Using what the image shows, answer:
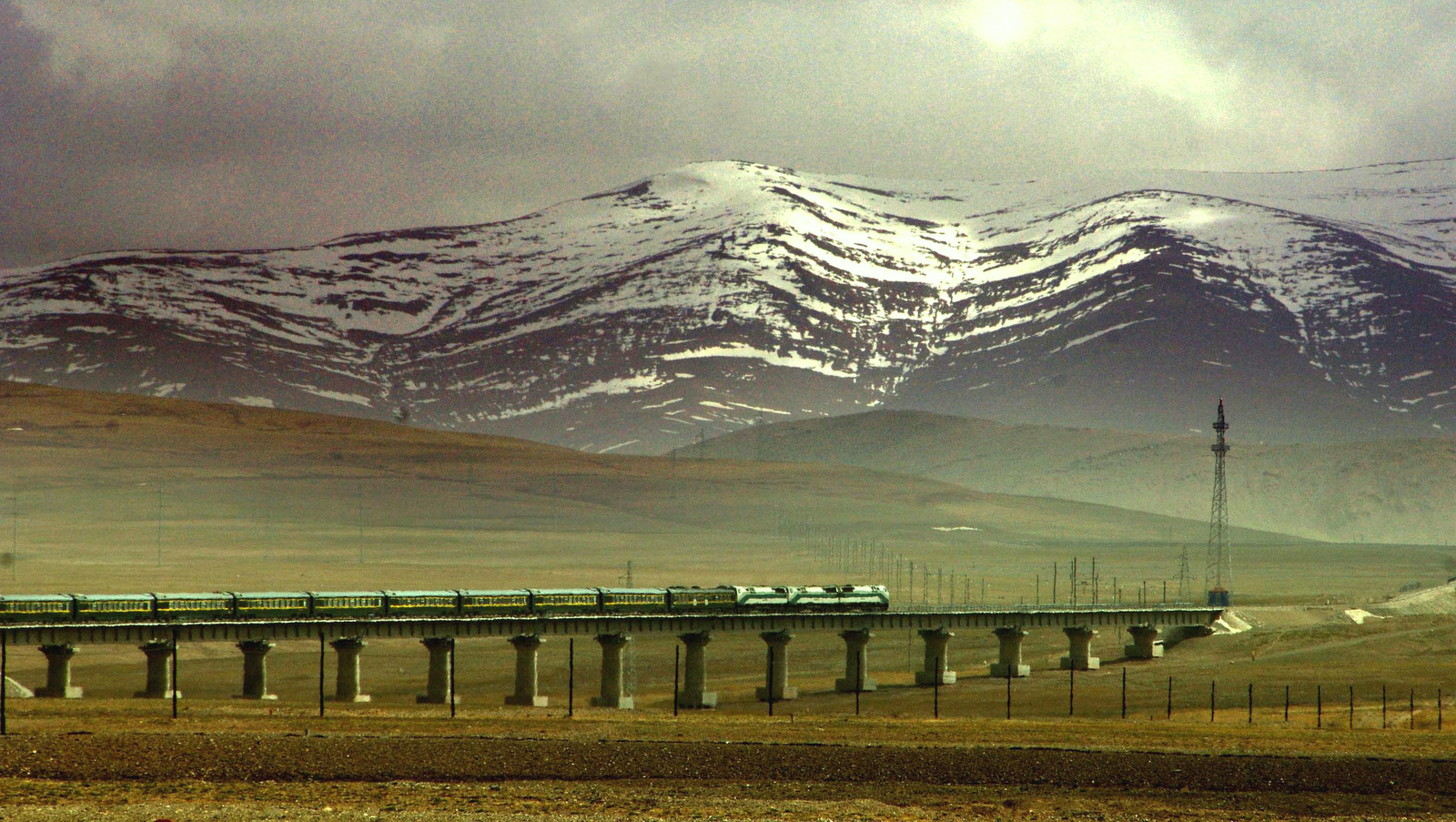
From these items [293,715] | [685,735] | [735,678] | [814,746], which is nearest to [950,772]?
[814,746]

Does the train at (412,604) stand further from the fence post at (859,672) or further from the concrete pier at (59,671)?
the fence post at (859,672)

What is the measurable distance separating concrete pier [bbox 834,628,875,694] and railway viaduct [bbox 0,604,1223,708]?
0.08m

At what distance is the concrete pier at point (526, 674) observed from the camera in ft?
354

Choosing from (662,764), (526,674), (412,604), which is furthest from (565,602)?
(662,764)

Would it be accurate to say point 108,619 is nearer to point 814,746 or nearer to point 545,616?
point 545,616

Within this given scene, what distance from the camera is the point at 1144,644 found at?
13862cm

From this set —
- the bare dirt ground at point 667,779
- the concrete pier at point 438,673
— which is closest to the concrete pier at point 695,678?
the concrete pier at point 438,673

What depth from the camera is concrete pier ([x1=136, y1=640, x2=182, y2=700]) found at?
102 metres

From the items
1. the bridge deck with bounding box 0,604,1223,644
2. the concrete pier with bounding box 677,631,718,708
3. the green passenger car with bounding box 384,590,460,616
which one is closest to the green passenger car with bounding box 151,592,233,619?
the bridge deck with bounding box 0,604,1223,644

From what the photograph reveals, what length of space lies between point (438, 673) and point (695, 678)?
15.9 metres

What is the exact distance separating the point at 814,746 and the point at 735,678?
61.3 meters

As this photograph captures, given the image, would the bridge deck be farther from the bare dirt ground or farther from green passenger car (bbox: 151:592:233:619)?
the bare dirt ground

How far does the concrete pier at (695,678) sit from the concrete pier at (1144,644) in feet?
131

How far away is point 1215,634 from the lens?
14450 centimetres
